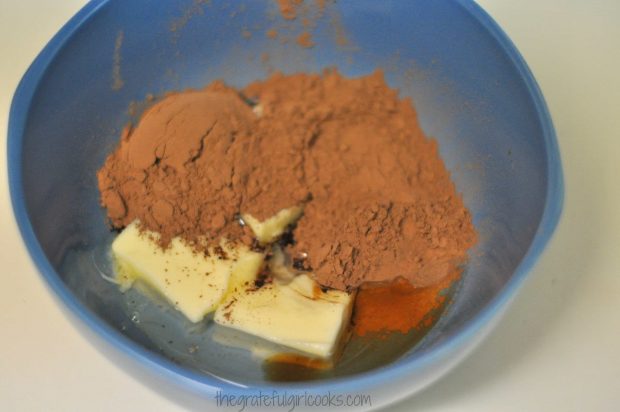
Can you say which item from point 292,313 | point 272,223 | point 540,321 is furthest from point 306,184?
point 540,321

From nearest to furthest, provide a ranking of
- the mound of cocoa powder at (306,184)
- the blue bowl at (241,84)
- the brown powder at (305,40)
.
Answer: the blue bowl at (241,84) < the mound of cocoa powder at (306,184) < the brown powder at (305,40)

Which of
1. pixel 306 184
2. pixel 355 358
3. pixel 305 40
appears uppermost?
pixel 305 40

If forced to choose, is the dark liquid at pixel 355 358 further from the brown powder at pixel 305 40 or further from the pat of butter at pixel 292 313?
the brown powder at pixel 305 40

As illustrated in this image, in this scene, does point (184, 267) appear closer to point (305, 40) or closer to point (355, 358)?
point (355, 358)

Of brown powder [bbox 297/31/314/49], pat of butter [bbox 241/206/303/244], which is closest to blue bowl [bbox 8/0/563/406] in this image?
brown powder [bbox 297/31/314/49]

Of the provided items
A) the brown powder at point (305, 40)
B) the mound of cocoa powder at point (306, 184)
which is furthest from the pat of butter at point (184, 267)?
the brown powder at point (305, 40)

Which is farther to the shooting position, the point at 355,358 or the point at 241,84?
the point at 241,84

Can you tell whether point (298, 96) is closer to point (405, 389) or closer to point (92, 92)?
point (92, 92)
